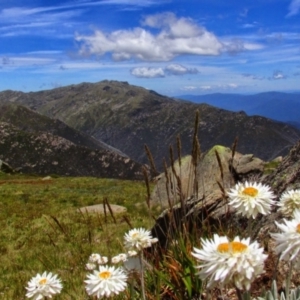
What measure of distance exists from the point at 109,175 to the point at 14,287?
189 meters

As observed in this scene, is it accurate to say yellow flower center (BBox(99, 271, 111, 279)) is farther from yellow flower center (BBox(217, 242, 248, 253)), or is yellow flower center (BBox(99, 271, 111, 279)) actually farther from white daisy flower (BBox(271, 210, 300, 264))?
white daisy flower (BBox(271, 210, 300, 264))

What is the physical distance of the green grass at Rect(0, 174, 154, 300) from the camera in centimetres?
809

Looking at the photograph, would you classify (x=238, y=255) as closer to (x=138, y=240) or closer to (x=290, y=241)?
(x=290, y=241)

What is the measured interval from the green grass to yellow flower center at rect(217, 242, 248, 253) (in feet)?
10.0

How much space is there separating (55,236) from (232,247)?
15.1 metres

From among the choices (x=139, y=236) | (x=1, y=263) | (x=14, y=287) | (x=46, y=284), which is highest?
(x=139, y=236)

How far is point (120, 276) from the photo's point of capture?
145 inches

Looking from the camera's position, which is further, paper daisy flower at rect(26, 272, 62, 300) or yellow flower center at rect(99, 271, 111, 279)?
paper daisy flower at rect(26, 272, 62, 300)

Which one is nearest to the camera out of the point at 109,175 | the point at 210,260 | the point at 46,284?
the point at 210,260

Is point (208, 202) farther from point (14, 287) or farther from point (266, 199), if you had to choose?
point (266, 199)

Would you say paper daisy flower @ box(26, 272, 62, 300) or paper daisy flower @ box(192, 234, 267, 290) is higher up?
paper daisy flower @ box(192, 234, 267, 290)

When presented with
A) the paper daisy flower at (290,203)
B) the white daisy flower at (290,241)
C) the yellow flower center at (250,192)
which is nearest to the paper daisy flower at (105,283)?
the yellow flower center at (250,192)

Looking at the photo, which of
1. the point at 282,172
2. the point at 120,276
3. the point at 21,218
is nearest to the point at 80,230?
the point at 21,218

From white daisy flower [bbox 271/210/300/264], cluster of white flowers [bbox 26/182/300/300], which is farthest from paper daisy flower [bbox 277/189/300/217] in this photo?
white daisy flower [bbox 271/210/300/264]
